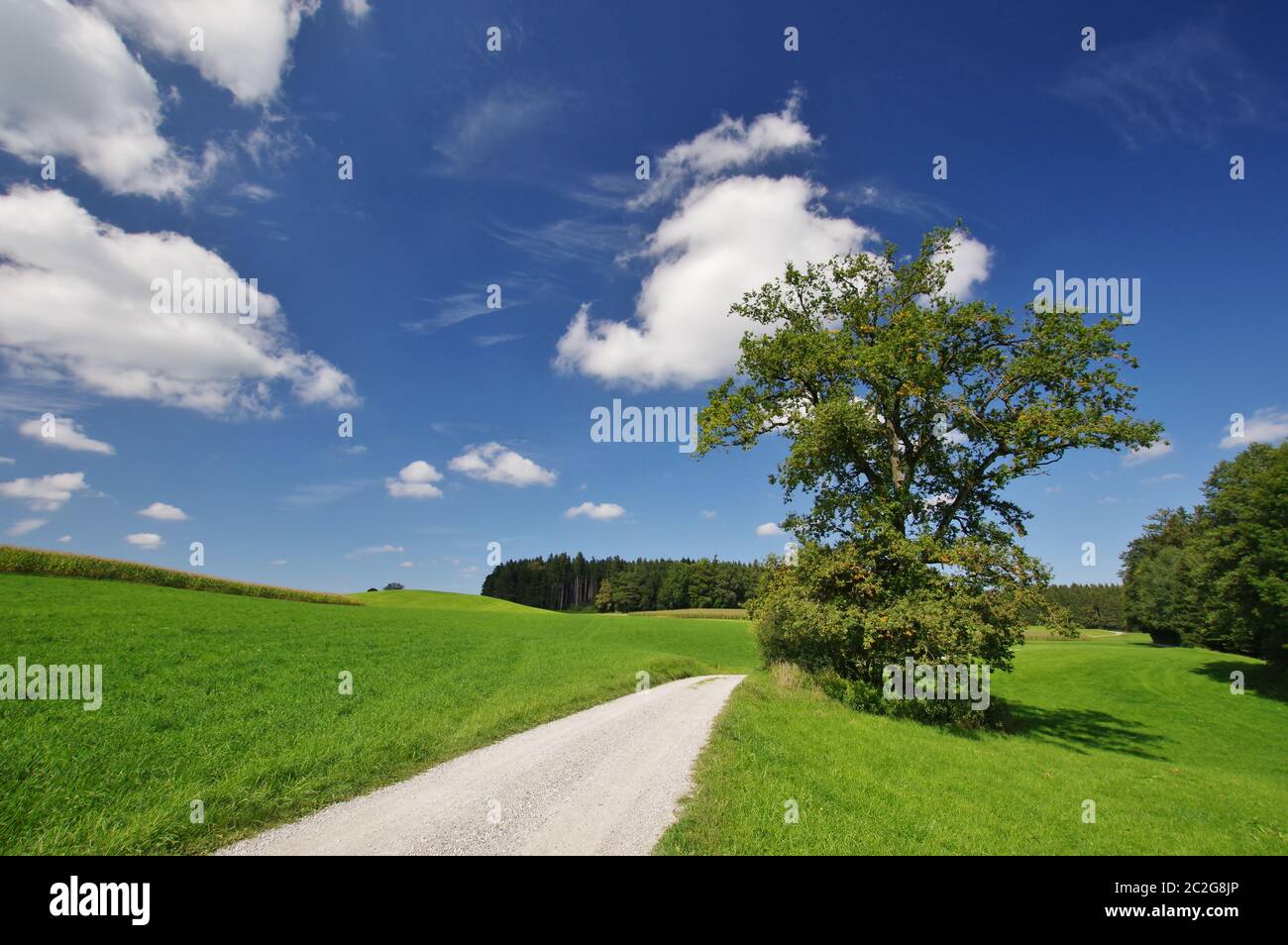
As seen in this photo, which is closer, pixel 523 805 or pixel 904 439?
pixel 523 805

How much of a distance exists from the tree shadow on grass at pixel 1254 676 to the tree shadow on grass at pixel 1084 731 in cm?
1331

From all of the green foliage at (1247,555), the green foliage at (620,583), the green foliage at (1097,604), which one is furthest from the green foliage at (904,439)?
the green foliage at (1097,604)

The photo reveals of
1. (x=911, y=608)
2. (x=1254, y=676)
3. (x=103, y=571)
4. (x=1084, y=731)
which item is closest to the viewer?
(x=911, y=608)

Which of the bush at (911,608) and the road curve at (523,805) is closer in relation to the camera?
the road curve at (523,805)

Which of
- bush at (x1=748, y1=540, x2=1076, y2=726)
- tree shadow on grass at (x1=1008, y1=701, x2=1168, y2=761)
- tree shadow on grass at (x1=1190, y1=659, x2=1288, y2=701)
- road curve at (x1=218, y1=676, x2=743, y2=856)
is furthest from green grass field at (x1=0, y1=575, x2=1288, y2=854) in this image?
tree shadow on grass at (x1=1190, y1=659, x2=1288, y2=701)

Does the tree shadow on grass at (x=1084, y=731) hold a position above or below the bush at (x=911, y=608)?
below

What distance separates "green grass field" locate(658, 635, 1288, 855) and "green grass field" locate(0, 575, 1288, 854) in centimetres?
6

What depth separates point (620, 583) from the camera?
14038 cm

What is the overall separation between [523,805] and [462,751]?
3.91 m

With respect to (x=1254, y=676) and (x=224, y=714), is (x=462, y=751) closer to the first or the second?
(x=224, y=714)

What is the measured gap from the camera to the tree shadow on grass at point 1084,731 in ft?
67.8

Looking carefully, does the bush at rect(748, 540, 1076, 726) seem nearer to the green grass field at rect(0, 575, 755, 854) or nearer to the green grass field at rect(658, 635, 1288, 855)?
the green grass field at rect(658, 635, 1288, 855)

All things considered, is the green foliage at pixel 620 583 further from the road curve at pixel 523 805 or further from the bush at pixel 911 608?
the road curve at pixel 523 805

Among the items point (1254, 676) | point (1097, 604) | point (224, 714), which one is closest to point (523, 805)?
point (224, 714)
